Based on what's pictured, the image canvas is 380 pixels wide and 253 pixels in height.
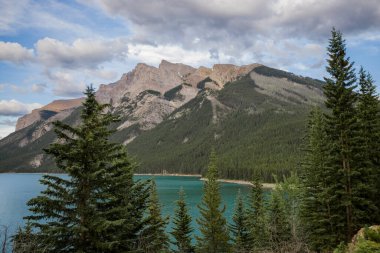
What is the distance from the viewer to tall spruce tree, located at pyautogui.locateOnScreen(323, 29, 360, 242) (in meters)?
27.9

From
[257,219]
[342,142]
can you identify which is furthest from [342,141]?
[257,219]

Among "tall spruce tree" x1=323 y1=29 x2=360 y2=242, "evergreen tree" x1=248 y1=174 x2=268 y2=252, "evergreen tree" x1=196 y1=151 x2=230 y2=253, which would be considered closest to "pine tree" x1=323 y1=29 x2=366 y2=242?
"tall spruce tree" x1=323 y1=29 x2=360 y2=242

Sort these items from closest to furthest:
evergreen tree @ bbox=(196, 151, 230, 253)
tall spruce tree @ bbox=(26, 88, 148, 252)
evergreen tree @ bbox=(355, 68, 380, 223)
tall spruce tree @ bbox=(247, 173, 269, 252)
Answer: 1. tall spruce tree @ bbox=(26, 88, 148, 252)
2. evergreen tree @ bbox=(355, 68, 380, 223)
3. tall spruce tree @ bbox=(247, 173, 269, 252)
4. evergreen tree @ bbox=(196, 151, 230, 253)

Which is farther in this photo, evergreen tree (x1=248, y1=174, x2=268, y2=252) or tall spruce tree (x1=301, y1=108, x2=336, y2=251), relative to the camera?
evergreen tree (x1=248, y1=174, x2=268, y2=252)

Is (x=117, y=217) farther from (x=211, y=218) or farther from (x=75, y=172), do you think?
(x=211, y=218)

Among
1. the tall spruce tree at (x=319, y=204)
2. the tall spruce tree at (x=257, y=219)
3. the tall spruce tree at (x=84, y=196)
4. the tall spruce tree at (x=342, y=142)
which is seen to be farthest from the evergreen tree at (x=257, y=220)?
the tall spruce tree at (x=84, y=196)

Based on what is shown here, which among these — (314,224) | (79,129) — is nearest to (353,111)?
(314,224)

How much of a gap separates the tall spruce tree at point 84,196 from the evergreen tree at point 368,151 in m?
19.8

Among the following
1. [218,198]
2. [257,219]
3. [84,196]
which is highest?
[84,196]

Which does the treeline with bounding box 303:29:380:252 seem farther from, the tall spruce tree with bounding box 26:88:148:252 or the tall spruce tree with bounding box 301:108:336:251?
the tall spruce tree with bounding box 26:88:148:252

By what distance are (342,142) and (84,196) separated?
21.1 metres

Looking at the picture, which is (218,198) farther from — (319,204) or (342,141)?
(342,141)

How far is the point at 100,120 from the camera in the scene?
59.1 feet

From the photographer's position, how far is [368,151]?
102 ft
